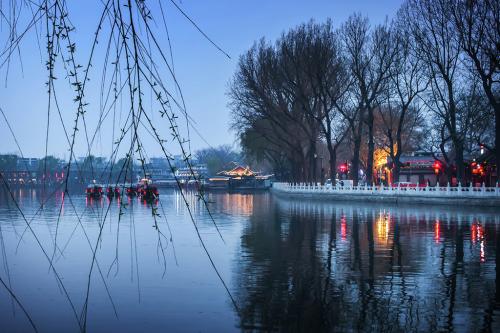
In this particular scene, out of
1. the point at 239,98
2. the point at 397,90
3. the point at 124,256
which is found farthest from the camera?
the point at 239,98

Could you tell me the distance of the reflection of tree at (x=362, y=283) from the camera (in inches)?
391

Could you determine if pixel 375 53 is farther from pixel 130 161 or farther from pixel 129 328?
pixel 130 161

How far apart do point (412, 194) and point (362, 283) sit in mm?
39730

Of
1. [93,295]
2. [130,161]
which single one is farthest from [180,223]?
[130,161]

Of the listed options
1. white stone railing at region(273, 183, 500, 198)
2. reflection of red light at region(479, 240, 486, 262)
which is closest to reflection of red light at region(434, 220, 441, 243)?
reflection of red light at region(479, 240, 486, 262)

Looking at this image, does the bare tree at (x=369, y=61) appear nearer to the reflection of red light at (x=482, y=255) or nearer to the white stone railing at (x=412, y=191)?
the white stone railing at (x=412, y=191)

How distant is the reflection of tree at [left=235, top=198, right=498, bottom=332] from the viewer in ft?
32.6

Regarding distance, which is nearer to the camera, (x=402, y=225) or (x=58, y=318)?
(x=58, y=318)

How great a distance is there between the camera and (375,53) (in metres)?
59.8

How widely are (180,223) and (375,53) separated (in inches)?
1260

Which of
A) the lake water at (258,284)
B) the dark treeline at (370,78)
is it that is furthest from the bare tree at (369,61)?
the lake water at (258,284)

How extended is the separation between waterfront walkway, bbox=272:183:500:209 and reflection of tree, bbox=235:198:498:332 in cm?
2178

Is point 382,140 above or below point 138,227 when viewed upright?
above

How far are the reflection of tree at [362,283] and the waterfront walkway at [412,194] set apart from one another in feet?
71.5
